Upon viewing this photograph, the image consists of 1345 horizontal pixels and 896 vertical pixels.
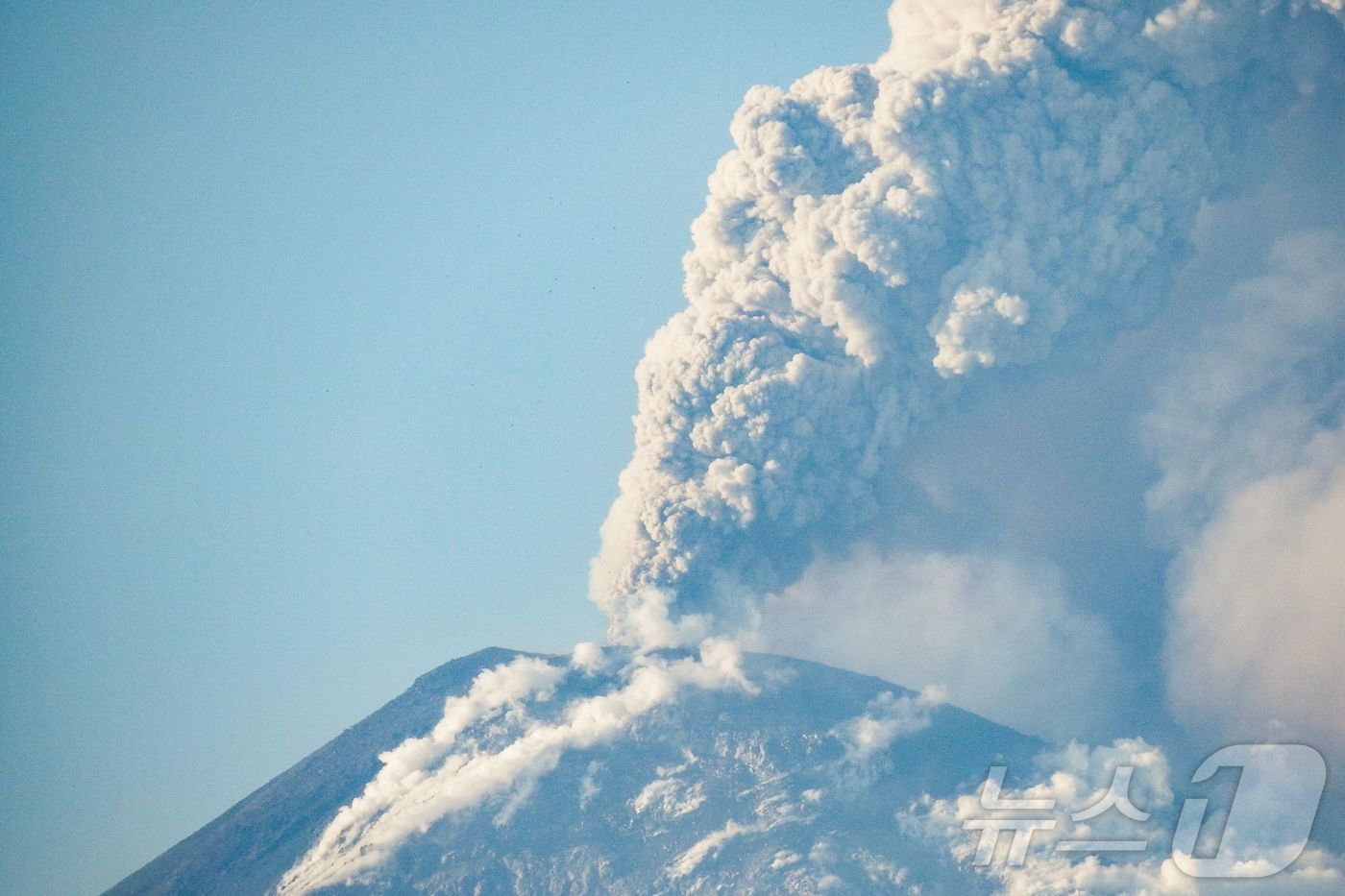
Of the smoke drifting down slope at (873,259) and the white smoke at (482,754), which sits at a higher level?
the smoke drifting down slope at (873,259)

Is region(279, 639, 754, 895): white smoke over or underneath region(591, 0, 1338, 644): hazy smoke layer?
underneath

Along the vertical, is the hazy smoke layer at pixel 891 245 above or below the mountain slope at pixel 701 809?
above

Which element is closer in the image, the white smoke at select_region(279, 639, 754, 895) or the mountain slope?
the mountain slope

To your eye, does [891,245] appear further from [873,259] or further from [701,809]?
[701,809]

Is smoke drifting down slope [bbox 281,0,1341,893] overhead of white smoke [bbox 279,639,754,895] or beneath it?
overhead

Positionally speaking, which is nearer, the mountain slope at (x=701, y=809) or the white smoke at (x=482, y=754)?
the mountain slope at (x=701, y=809)

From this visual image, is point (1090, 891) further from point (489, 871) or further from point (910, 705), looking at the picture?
point (489, 871)

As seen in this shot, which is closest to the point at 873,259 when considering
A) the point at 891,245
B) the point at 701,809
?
the point at 891,245

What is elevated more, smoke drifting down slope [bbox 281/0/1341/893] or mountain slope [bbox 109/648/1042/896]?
smoke drifting down slope [bbox 281/0/1341/893]

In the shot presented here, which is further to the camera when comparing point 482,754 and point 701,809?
point 482,754
